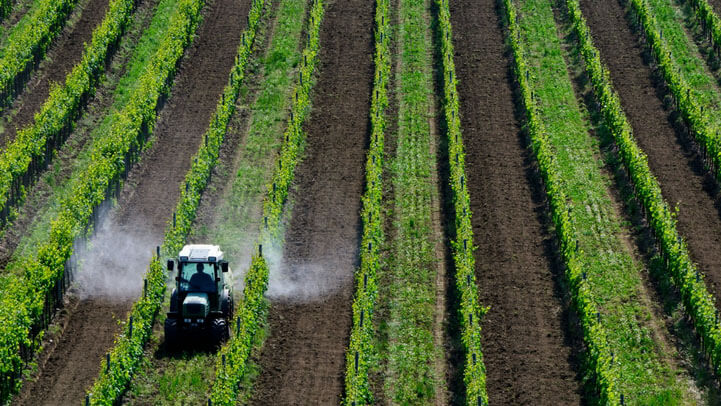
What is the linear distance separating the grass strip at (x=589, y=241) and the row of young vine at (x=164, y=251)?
13696 mm

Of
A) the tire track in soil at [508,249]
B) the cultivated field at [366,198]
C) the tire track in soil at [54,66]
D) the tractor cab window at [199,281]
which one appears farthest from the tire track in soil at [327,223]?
the tire track in soil at [54,66]

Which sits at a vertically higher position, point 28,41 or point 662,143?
point 662,143

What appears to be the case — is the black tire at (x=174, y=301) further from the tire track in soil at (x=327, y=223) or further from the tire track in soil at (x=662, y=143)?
the tire track in soil at (x=662, y=143)

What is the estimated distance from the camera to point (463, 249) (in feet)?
126

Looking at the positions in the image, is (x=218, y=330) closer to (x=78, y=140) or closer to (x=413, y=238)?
(x=413, y=238)

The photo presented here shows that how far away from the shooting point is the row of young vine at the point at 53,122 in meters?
42.0

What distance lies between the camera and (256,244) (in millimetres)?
39281

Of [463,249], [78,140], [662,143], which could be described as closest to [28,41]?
[78,140]

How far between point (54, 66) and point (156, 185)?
1372 centimetres

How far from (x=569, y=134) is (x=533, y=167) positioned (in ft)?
13.3

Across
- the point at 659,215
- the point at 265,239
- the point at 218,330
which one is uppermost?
the point at 659,215

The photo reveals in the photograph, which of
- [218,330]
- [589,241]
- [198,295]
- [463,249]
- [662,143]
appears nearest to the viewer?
[198,295]

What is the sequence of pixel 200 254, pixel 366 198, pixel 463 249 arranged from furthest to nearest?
pixel 366 198 → pixel 463 249 → pixel 200 254

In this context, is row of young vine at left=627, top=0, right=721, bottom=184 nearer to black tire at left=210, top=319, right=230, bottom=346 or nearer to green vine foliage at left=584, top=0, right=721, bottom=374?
green vine foliage at left=584, top=0, right=721, bottom=374
